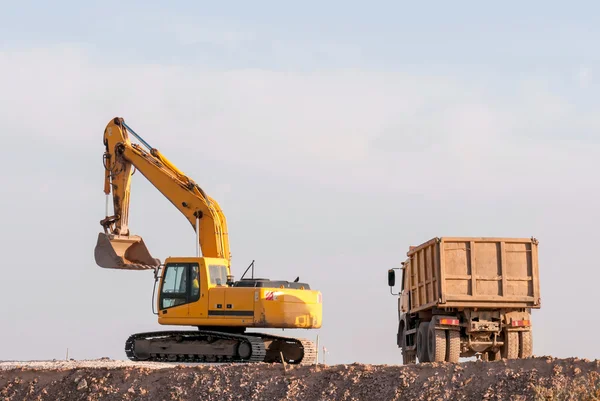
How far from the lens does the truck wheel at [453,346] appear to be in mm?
24422

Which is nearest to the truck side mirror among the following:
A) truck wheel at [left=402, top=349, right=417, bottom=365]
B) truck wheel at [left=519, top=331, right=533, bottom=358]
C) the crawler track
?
truck wheel at [left=402, top=349, right=417, bottom=365]

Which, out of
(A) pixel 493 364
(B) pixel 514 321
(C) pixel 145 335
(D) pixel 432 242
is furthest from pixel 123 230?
(A) pixel 493 364

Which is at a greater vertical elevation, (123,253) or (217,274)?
(123,253)

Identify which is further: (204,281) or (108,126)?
(108,126)

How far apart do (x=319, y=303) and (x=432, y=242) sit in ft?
13.9

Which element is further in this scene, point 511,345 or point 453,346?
point 511,345

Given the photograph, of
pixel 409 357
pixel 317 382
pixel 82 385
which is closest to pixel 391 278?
pixel 409 357

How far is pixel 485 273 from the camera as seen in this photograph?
2445 centimetres

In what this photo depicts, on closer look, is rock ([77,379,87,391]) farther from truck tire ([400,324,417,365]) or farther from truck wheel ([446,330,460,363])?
truck tire ([400,324,417,365])

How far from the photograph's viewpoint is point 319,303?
89.7 feet

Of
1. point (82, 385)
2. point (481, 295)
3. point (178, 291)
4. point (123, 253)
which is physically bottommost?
point (82, 385)

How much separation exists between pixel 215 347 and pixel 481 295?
7.39 m

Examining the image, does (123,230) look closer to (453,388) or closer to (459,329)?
(459,329)

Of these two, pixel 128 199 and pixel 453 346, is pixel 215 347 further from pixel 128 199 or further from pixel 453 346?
pixel 453 346
